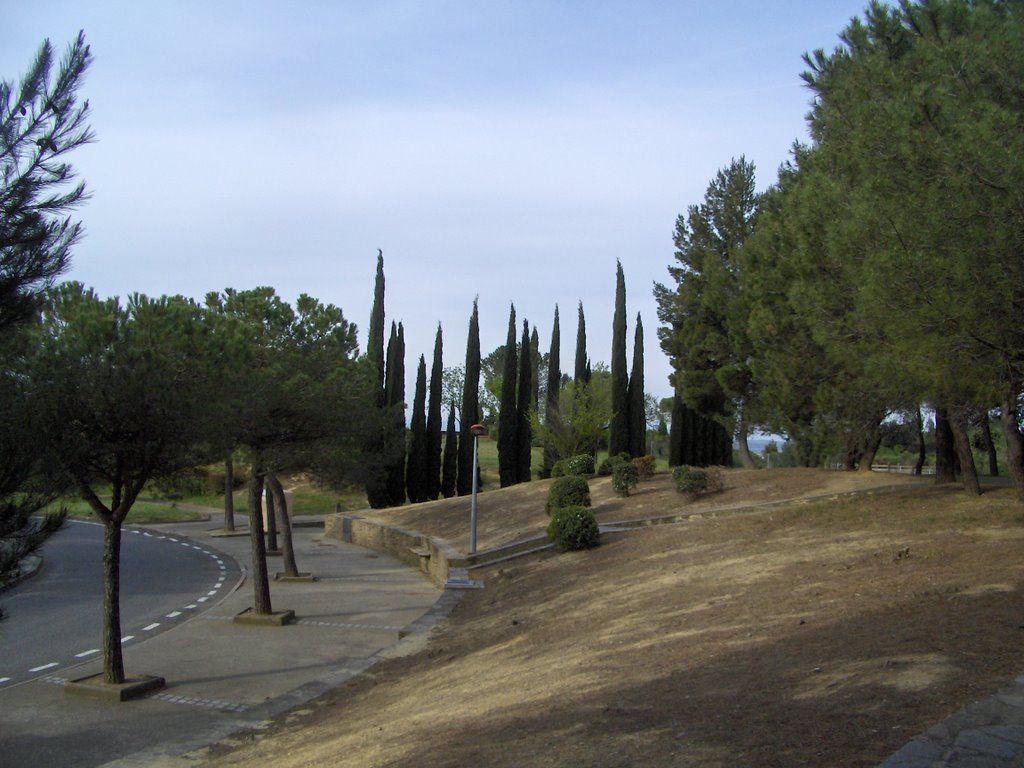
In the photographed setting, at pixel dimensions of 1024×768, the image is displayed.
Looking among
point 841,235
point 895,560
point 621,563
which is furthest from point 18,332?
point 621,563

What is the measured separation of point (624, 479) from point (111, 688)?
17.1 meters

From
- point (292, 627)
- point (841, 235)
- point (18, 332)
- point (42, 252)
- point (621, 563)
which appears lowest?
point (292, 627)

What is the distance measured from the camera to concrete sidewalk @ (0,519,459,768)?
29.7ft

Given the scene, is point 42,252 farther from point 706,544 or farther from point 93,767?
point 706,544

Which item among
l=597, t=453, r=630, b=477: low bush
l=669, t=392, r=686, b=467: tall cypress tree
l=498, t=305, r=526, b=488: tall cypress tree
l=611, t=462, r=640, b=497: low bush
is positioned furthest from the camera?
l=498, t=305, r=526, b=488: tall cypress tree

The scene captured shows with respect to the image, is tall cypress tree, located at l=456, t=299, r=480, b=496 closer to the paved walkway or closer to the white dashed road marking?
the white dashed road marking

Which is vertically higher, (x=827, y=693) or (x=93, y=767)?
(x=827, y=693)

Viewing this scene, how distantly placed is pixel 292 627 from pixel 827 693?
40.2ft

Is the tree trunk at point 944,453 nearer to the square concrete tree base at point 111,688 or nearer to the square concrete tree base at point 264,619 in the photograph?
the square concrete tree base at point 264,619

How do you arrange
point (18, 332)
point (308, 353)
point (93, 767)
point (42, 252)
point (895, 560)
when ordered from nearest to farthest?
1. point (42, 252)
2. point (18, 332)
3. point (93, 767)
4. point (895, 560)
5. point (308, 353)

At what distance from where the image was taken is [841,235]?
11148 millimetres

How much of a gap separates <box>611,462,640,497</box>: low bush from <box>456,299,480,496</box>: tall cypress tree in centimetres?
2218

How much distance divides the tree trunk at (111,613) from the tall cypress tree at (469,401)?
36535 millimetres

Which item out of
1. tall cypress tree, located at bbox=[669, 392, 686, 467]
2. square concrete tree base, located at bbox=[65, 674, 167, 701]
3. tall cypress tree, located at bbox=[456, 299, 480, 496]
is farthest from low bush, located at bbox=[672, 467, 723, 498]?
tall cypress tree, located at bbox=[456, 299, 480, 496]
